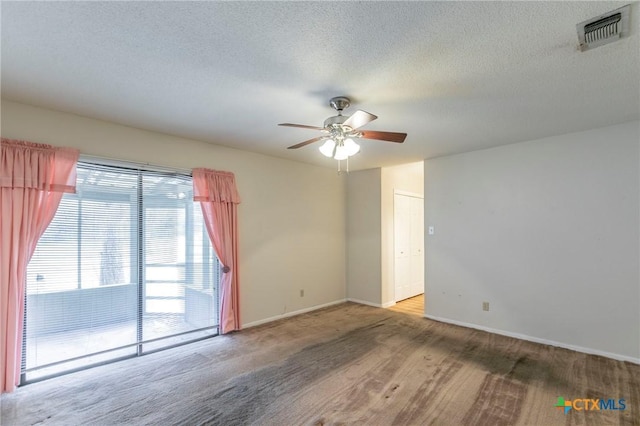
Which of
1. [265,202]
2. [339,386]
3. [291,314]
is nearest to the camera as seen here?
[339,386]

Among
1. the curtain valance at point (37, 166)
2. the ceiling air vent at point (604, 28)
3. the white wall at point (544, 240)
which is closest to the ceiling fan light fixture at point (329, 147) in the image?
the ceiling air vent at point (604, 28)

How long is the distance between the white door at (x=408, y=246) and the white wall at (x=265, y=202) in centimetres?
101

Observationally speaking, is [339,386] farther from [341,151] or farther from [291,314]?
[291,314]

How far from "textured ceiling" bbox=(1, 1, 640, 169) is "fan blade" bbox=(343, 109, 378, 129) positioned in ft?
0.92

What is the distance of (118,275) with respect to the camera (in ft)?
10.9

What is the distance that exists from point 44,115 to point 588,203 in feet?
18.5

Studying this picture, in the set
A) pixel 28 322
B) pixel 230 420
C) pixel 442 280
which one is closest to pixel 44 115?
pixel 28 322

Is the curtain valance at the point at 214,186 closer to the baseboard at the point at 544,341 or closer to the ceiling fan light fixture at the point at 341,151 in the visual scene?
the ceiling fan light fixture at the point at 341,151

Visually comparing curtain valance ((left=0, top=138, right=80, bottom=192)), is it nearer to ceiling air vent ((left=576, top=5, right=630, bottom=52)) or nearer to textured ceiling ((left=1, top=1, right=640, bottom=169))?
textured ceiling ((left=1, top=1, right=640, bottom=169))

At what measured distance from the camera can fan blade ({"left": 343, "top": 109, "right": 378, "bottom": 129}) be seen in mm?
2221

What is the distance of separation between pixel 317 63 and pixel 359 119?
497mm

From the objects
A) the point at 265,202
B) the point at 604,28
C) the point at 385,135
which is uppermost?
the point at 604,28

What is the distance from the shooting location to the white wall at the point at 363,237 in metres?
5.56

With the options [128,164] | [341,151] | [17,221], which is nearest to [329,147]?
[341,151]
